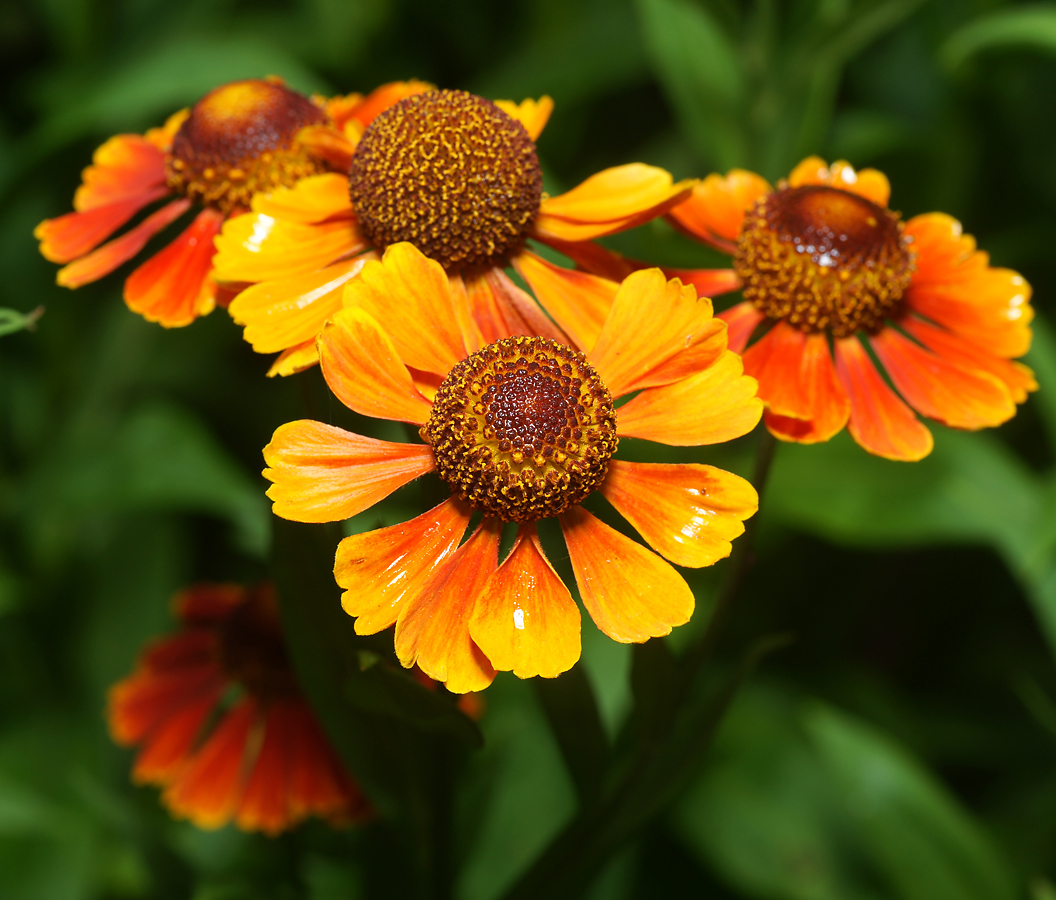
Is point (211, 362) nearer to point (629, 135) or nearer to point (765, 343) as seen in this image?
point (629, 135)

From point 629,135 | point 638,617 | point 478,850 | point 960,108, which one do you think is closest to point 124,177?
point 638,617

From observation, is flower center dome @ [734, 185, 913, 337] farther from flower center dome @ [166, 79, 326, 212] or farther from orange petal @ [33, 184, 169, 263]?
orange petal @ [33, 184, 169, 263]

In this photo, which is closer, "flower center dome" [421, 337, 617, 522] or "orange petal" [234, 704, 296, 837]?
"flower center dome" [421, 337, 617, 522]

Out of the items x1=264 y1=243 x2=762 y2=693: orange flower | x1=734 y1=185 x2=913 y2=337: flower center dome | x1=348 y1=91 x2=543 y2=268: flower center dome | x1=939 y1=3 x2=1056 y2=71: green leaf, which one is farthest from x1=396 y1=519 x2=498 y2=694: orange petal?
x1=939 y1=3 x2=1056 y2=71: green leaf

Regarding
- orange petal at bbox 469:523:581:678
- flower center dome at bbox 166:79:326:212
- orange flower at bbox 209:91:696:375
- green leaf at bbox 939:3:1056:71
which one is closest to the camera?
orange petal at bbox 469:523:581:678

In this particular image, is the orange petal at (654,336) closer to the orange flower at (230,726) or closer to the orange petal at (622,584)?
the orange petal at (622,584)

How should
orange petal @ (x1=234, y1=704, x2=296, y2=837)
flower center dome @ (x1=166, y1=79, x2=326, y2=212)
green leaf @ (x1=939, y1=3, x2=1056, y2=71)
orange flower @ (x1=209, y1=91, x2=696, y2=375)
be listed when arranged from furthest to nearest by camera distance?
green leaf @ (x1=939, y1=3, x2=1056, y2=71) → orange petal @ (x1=234, y1=704, x2=296, y2=837) → flower center dome @ (x1=166, y1=79, x2=326, y2=212) → orange flower @ (x1=209, y1=91, x2=696, y2=375)

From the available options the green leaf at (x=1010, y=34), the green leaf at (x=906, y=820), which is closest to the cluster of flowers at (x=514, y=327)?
the green leaf at (x=1010, y=34)
